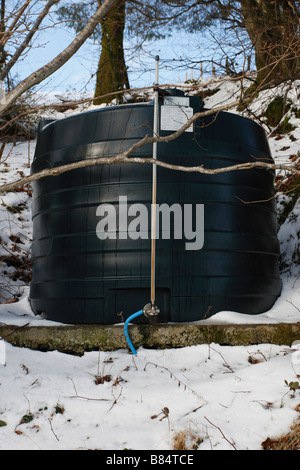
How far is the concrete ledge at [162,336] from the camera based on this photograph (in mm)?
2957

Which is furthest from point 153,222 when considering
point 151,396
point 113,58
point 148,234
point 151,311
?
point 113,58

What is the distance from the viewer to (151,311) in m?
2.91

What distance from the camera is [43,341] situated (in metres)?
A: 3.02

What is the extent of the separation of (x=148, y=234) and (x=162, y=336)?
0.64 metres

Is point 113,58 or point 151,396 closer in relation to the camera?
point 151,396

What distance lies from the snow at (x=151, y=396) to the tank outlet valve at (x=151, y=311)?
0.66 feet

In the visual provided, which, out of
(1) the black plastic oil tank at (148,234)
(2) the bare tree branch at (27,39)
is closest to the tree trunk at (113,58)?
(2) the bare tree branch at (27,39)

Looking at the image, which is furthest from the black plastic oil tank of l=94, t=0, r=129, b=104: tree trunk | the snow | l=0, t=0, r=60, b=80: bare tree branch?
l=94, t=0, r=129, b=104: tree trunk

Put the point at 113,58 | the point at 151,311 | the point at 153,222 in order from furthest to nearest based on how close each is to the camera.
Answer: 1. the point at 113,58
2. the point at 153,222
3. the point at 151,311

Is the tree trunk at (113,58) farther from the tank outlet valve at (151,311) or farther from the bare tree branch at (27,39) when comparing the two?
the tank outlet valve at (151,311)

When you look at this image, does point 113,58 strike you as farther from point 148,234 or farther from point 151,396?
point 151,396

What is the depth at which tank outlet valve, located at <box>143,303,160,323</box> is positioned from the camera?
2.91 meters

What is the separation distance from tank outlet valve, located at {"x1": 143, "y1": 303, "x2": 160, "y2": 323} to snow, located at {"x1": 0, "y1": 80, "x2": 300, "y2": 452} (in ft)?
0.66

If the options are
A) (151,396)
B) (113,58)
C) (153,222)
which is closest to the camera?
(151,396)
